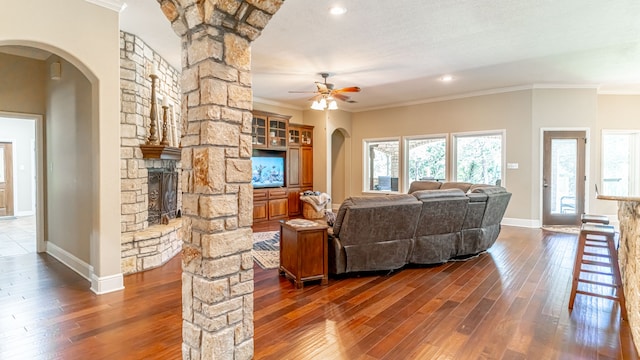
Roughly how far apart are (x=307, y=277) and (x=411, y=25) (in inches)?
121

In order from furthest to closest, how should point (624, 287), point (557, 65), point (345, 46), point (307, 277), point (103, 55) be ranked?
point (557, 65), point (345, 46), point (307, 277), point (103, 55), point (624, 287)

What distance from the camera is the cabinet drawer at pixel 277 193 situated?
7789mm

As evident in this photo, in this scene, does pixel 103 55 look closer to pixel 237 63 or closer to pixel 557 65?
pixel 237 63

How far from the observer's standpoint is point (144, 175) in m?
4.28

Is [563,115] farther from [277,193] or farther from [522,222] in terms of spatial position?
[277,193]

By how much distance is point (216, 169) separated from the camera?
6.23 ft

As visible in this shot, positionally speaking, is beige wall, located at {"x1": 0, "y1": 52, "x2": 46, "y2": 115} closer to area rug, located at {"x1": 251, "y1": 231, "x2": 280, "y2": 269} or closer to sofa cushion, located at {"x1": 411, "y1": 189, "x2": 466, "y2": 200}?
area rug, located at {"x1": 251, "y1": 231, "x2": 280, "y2": 269}

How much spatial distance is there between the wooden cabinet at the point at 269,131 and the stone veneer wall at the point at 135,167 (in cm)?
315

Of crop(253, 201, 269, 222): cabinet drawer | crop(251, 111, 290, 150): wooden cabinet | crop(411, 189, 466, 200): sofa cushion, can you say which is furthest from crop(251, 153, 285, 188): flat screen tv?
crop(411, 189, 466, 200): sofa cushion

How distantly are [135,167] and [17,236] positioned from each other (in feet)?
13.0

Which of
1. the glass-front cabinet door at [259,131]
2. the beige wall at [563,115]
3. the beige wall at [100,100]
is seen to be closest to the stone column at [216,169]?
the beige wall at [100,100]

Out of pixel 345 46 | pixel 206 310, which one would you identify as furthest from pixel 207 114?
pixel 345 46

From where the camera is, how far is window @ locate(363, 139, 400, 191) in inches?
353

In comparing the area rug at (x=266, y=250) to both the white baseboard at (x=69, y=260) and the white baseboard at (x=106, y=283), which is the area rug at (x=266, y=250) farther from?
the white baseboard at (x=69, y=260)
